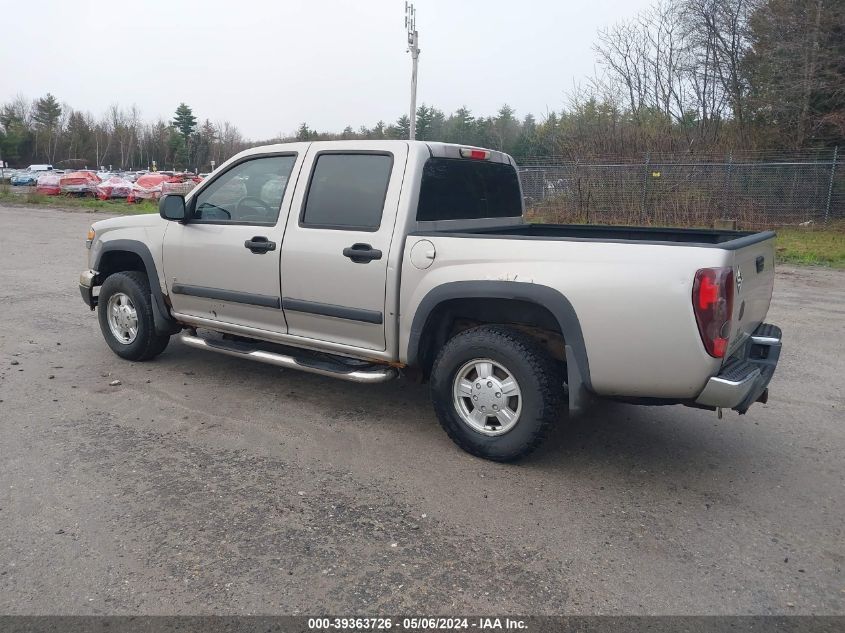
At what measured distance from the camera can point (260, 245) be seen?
502 cm

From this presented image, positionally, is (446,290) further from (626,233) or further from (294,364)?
(626,233)

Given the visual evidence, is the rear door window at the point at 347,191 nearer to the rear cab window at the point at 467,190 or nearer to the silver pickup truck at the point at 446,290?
the silver pickup truck at the point at 446,290

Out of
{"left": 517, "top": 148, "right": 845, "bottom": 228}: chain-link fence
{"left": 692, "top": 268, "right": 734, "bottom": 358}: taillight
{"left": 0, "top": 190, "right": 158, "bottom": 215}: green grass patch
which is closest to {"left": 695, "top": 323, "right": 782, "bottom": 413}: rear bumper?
{"left": 692, "top": 268, "right": 734, "bottom": 358}: taillight

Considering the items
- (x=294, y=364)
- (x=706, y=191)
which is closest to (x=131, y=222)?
(x=294, y=364)

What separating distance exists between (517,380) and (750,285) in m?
1.42

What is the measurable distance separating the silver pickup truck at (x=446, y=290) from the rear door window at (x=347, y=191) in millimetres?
13

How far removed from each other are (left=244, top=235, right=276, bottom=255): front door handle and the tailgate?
3013mm

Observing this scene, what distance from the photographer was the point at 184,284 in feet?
18.3

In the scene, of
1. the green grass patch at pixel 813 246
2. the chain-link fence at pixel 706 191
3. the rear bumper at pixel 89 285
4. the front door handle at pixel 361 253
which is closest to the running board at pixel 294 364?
the front door handle at pixel 361 253

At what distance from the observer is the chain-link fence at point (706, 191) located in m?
17.6

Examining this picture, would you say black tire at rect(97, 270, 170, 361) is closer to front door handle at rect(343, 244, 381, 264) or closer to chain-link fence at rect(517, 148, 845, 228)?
front door handle at rect(343, 244, 381, 264)

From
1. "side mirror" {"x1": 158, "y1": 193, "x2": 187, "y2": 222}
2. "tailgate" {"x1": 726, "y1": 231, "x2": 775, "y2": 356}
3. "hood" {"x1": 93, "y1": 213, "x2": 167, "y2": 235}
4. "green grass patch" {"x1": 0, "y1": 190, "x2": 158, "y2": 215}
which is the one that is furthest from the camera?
"green grass patch" {"x1": 0, "y1": 190, "x2": 158, "y2": 215}

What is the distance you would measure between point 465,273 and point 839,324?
605 centimetres

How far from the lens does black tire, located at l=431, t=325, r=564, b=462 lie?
13.0 ft
